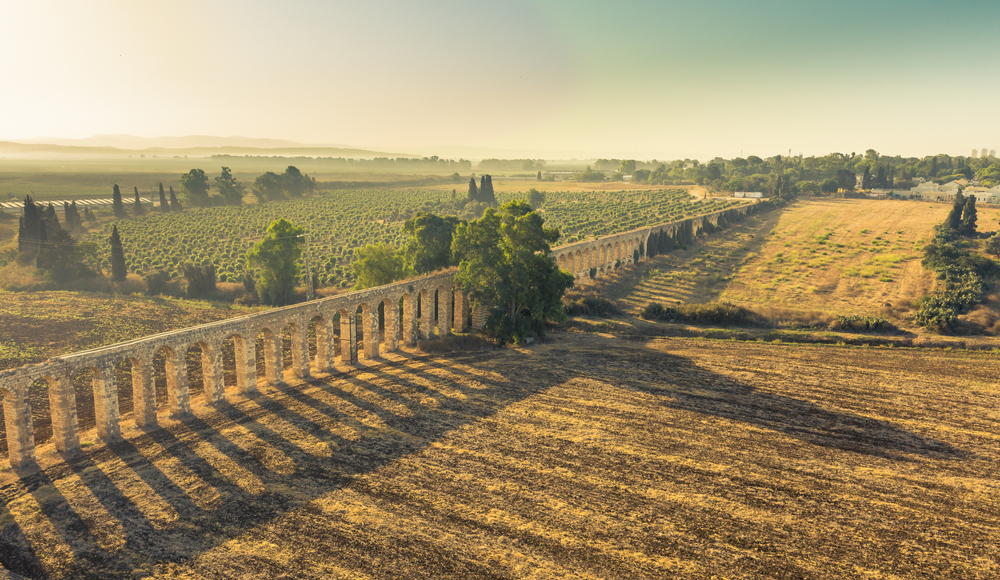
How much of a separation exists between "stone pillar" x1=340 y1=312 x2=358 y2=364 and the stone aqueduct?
64 mm

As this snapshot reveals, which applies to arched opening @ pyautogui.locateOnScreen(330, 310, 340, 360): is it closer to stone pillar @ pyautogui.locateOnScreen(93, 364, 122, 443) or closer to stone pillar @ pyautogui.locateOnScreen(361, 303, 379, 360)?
stone pillar @ pyautogui.locateOnScreen(361, 303, 379, 360)

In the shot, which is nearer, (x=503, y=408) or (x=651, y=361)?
(x=503, y=408)

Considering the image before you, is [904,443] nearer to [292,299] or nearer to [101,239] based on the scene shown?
[292,299]

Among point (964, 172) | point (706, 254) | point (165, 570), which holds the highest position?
point (964, 172)

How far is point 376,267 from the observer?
157 ft

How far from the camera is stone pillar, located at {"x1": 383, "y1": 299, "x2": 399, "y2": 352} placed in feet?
131

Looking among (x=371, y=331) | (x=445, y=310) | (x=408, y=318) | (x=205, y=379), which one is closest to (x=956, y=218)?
(x=445, y=310)

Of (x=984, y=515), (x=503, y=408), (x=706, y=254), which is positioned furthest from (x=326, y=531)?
(x=706, y=254)

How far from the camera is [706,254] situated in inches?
3199

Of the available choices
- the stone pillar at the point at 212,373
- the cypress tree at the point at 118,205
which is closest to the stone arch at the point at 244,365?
the stone pillar at the point at 212,373

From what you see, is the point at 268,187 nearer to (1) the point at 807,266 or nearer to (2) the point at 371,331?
(2) the point at 371,331

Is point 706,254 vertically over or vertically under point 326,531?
over

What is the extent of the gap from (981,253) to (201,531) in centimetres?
8394

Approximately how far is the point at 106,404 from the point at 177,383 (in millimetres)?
3263
